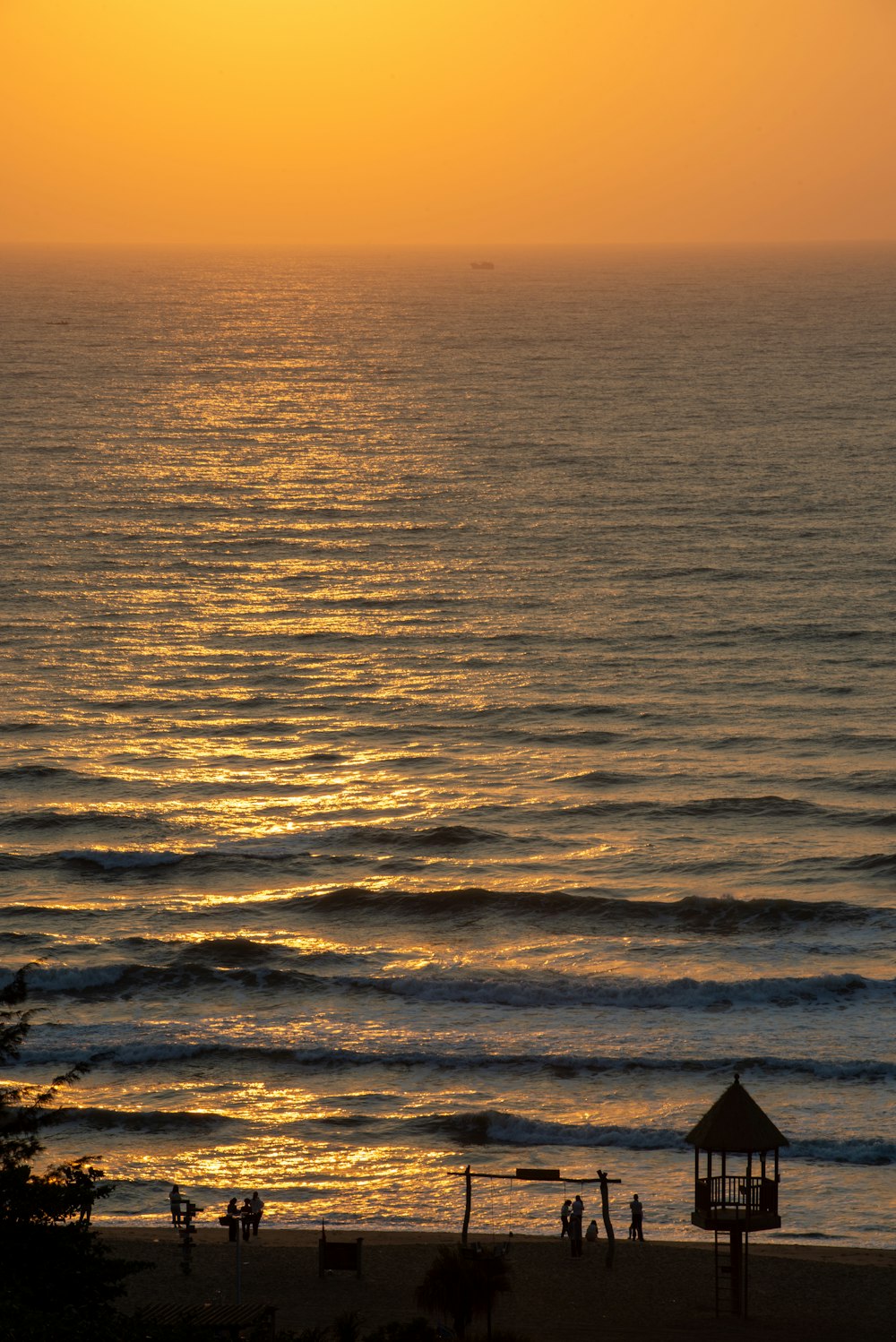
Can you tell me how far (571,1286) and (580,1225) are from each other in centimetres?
139

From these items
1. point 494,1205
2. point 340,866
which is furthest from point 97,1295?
point 340,866

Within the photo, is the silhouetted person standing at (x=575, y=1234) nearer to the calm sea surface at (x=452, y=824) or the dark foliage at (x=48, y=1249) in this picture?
the calm sea surface at (x=452, y=824)

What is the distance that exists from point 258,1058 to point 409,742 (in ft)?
62.6

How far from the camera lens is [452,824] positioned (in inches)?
1805

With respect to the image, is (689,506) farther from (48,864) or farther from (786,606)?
(48,864)

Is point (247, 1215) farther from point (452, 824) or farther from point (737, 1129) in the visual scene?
point (452, 824)

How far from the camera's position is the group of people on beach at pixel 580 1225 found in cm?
2727

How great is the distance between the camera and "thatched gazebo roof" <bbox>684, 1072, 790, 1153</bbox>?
23.7 meters

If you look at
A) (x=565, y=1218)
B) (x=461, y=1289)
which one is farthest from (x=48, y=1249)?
(x=565, y=1218)

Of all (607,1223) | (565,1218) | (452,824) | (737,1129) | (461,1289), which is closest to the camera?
(737,1129)

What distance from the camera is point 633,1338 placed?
957 inches

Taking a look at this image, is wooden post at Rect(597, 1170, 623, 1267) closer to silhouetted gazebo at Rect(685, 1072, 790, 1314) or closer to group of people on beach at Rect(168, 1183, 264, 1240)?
silhouetted gazebo at Rect(685, 1072, 790, 1314)

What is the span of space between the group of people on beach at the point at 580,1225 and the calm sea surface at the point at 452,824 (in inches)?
28.2

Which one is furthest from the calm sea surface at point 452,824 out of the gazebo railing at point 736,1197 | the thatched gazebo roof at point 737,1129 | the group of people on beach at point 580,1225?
the thatched gazebo roof at point 737,1129
